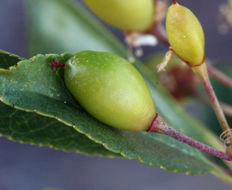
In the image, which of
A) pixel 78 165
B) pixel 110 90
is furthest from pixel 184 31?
Result: pixel 78 165

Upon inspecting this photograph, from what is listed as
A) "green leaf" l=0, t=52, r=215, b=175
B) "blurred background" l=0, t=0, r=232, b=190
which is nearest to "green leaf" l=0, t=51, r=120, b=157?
"green leaf" l=0, t=52, r=215, b=175

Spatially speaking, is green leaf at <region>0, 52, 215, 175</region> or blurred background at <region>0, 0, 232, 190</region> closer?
green leaf at <region>0, 52, 215, 175</region>

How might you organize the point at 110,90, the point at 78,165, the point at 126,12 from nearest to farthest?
1. the point at 110,90
2. the point at 126,12
3. the point at 78,165

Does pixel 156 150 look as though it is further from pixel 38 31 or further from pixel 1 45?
pixel 1 45

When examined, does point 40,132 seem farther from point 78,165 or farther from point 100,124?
point 78,165

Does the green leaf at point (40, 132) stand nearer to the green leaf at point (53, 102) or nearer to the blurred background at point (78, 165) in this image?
the green leaf at point (53, 102)

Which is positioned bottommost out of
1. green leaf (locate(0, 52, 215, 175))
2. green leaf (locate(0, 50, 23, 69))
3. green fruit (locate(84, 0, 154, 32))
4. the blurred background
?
the blurred background

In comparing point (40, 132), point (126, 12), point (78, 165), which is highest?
point (126, 12)

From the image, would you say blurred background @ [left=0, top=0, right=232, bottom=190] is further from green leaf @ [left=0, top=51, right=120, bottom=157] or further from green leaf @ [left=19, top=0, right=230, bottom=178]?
green leaf @ [left=0, top=51, right=120, bottom=157]
